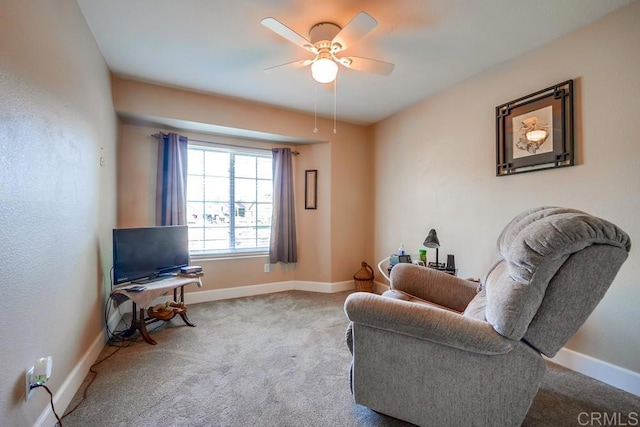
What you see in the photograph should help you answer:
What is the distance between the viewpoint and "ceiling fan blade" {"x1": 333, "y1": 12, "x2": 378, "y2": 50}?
5.30 feet

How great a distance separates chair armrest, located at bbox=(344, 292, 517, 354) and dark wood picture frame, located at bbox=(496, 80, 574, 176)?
1.67 m

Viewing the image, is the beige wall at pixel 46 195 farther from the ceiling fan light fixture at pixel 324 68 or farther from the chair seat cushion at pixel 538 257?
the chair seat cushion at pixel 538 257

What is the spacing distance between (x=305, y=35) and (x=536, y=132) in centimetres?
197

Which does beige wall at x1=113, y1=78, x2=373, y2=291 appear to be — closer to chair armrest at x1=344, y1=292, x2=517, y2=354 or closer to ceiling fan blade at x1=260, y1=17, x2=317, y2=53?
ceiling fan blade at x1=260, y1=17, x2=317, y2=53

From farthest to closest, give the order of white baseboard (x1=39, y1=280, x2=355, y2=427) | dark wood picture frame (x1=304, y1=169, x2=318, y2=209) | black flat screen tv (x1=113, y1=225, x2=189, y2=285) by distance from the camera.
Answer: dark wood picture frame (x1=304, y1=169, x2=318, y2=209)
black flat screen tv (x1=113, y1=225, x2=189, y2=285)
white baseboard (x1=39, y1=280, x2=355, y2=427)

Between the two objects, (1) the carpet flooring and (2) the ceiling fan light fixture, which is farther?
(2) the ceiling fan light fixture

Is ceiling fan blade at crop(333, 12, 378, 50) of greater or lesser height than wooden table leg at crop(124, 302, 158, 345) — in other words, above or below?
above

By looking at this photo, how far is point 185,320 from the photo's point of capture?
2.79 meters

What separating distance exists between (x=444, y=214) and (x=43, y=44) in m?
3.33

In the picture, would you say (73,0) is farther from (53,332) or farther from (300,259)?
(300,259)

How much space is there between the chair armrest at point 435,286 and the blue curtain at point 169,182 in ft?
8.47

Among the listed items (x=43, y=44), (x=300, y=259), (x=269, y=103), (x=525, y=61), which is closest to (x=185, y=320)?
(x=300, y=259)

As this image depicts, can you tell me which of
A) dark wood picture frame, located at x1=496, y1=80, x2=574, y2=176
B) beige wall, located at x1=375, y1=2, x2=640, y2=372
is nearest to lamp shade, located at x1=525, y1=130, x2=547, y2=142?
dark wood picture frame, located at x1=496, y1=80, x2=574, y2=176

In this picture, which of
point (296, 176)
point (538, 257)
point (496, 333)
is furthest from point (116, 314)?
point (538, 257)
